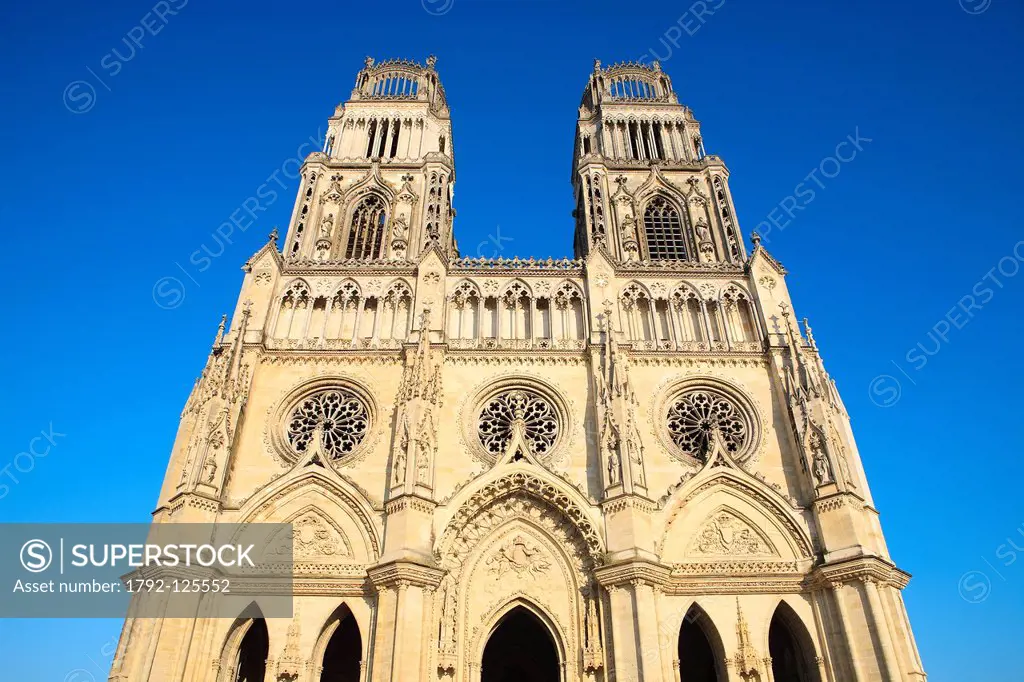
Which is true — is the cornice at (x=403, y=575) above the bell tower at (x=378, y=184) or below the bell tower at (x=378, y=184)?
below

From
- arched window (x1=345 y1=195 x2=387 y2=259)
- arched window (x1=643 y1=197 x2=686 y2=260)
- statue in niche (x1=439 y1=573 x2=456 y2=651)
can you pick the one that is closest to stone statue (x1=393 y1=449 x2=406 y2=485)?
statue in niche (x1=439 y1=573 x2=456 y2=651)

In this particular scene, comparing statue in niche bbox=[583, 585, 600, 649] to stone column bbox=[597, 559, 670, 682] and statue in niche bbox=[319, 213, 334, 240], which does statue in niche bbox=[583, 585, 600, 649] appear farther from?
statue in niche bbox=[319, 213, 334, 240]

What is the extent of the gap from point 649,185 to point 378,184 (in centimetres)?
1326

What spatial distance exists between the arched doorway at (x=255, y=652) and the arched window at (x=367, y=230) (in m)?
15.6

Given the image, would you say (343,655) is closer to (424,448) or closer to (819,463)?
(424,448)

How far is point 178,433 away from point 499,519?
11397mm

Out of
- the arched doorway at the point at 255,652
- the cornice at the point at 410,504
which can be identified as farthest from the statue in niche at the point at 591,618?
the arched doorway at the point at 255,652

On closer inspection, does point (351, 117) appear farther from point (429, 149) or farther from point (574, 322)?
point (574, 322)

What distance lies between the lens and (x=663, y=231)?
102 feet

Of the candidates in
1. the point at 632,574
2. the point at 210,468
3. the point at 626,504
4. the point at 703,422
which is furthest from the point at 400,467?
the point at 703,422

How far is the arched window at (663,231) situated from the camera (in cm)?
3030

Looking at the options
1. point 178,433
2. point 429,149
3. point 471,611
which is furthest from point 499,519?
point 429,149

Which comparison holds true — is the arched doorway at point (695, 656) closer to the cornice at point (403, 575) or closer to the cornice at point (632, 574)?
the cornice at point (632, 574)

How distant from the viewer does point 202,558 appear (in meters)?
19.5
